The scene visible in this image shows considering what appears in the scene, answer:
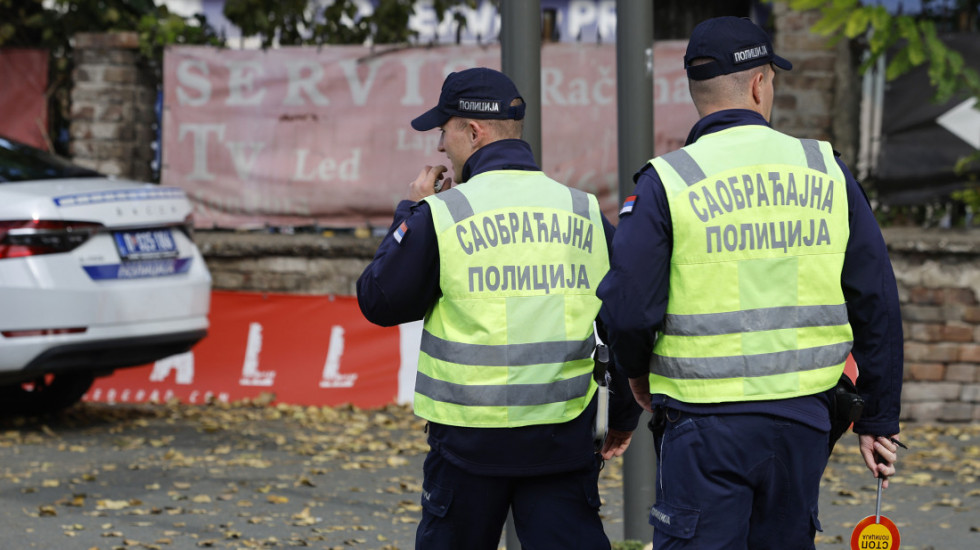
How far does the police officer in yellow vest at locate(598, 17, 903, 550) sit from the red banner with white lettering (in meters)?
6.55

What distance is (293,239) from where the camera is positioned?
31.8 feet

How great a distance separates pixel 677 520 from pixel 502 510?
0.60m

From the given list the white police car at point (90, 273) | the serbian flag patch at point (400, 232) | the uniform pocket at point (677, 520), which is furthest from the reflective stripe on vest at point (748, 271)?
the white police car at point (90, 273)

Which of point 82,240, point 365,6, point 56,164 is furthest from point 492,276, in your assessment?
point 365,6

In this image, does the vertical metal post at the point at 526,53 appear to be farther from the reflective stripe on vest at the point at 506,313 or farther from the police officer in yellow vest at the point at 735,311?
the police officer in yellow vest at the point at 735,311

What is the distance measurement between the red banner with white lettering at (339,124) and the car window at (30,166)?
2.10m

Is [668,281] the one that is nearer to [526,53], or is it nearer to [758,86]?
[758,86]

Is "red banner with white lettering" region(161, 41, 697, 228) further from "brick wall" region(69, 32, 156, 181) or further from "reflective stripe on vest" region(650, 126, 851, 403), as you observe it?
"reflective stripe on vest" region(650, 126, 851, 403)

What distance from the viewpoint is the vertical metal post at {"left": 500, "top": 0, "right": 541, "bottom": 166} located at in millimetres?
4586

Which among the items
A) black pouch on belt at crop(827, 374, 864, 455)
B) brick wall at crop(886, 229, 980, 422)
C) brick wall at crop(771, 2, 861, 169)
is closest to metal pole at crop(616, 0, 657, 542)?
black pouch on belt at crop(827, 374, 864, 455)

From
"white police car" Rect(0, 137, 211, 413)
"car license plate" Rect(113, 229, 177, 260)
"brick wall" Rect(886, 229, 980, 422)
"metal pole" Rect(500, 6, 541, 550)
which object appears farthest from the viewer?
"brick wall" Rect(886, 229, 980, 422)

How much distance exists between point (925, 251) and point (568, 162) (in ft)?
8.98

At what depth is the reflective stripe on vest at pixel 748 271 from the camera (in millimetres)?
2928

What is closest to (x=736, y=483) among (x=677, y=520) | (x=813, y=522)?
(x=677, y=520)
